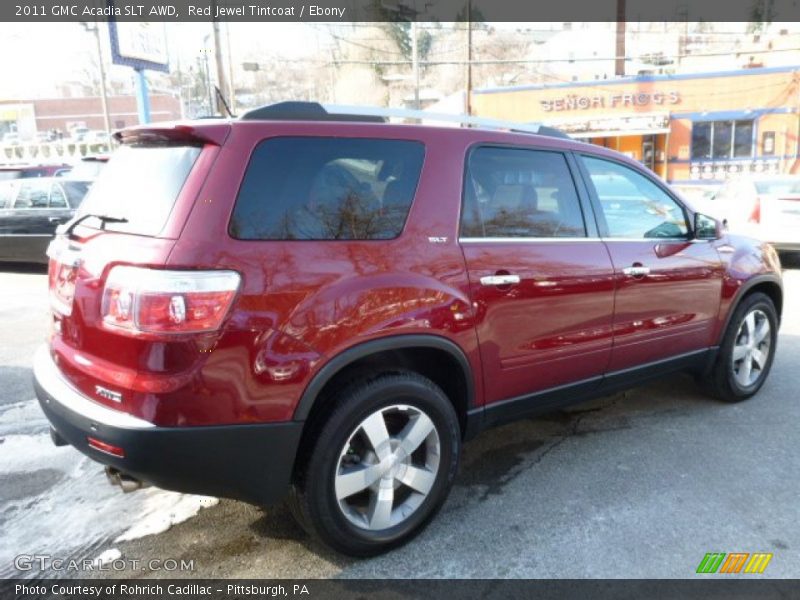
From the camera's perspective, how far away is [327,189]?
102 inches

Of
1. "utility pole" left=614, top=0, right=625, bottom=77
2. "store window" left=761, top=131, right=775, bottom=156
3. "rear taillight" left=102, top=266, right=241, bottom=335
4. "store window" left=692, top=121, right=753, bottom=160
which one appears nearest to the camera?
"rear taillight" left=102, top=266, right=241, bottom=335

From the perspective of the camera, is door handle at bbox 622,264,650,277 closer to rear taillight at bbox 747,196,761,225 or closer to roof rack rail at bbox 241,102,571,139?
roof rack rail at bbox 241,102,571,139

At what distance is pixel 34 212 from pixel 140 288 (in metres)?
8.99

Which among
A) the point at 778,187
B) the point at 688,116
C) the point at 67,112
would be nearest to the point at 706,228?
the point at 778,187

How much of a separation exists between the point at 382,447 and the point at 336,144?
1.29 m

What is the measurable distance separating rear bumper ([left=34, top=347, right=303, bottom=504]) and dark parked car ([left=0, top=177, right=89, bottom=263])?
820cm

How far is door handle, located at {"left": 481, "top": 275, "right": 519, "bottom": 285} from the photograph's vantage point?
9.59 feet

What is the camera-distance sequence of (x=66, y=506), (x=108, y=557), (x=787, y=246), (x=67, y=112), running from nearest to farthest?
(x=108, y=557) < (x=66, y=506) < (x=787, y=246) < (x=67, y=112)

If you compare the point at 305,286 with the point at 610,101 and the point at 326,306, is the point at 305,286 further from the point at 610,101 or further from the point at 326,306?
the point at 610,101

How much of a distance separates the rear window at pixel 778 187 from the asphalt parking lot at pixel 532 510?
6886mm

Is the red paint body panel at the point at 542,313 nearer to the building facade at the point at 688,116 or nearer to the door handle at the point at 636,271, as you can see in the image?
the door handle at the point at 636,271

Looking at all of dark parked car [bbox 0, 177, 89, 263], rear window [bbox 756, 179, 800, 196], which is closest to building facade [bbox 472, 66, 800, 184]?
rear window [bbox 756, 179, 800, 196]

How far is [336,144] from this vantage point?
2.63 m

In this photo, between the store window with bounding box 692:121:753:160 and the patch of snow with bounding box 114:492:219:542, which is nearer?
the patch of snow with bounding box 114:492:219:542
